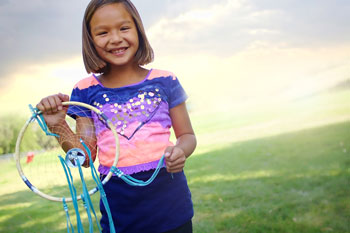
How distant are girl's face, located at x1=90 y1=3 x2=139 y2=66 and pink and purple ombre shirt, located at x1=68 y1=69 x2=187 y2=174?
A: 137 millimetres

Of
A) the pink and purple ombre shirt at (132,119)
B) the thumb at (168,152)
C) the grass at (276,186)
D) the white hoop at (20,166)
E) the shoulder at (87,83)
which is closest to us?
the white hoop at (20,166)

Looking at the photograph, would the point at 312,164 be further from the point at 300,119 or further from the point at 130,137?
the point at 300,119

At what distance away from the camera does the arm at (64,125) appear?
5.00 feet

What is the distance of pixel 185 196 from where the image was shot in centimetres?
179

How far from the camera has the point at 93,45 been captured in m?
1.79

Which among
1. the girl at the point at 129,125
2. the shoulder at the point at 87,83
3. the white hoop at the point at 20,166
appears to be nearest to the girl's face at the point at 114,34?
the girl at the point at 129,125

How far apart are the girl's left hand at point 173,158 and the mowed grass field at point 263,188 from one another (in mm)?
2237

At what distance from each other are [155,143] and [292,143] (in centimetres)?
591

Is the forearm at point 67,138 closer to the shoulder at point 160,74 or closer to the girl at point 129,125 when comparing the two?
the girl at point 129,125

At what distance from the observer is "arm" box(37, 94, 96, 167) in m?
1.53

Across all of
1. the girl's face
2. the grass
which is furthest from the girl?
the grass

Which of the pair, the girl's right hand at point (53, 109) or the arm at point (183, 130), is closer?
the girl's right hand at point (53, 109)

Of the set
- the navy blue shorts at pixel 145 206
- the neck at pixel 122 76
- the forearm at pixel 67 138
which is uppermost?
the neck at pixel 122 76

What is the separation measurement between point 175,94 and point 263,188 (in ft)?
10.5
